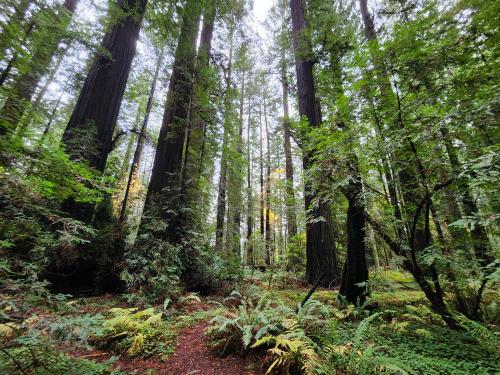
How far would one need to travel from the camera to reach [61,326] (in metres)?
1.62

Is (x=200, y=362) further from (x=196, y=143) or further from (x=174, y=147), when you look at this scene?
(x=196, y=143)

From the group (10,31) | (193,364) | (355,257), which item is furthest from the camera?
(355,257)

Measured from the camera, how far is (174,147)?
23.1 feet

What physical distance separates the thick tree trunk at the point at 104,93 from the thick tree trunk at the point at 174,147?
50.1 inches

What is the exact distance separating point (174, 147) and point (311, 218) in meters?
Answer: 4.46

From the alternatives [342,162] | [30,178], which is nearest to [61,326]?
[30,178]

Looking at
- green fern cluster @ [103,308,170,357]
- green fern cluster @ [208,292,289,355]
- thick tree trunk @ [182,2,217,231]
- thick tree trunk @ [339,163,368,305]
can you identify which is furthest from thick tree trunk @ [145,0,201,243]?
thick tree trunk @ [339,163,368,305]

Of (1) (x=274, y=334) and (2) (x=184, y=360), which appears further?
(1) (x=274, y=334)

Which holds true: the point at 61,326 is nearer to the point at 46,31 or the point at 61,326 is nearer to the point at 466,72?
the point at 46,31

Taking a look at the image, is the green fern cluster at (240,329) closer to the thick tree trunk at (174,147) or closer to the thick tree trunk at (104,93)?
the thick tree trunk at (174,147)

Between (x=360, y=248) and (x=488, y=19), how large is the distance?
3823 millimetres

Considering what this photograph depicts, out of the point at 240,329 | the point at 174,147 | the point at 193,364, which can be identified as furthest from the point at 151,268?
the point at 174,147

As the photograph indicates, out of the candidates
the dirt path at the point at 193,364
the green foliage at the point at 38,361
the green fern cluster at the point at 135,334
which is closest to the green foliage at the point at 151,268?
the green fern cluster at the point at 135,334

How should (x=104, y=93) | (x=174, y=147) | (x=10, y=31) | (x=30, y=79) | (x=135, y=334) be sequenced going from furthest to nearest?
(x=174, y=147) < (x=104, y=93) < (x=135, y=334) < (x=30, y=79) < (x=10, y=31)
